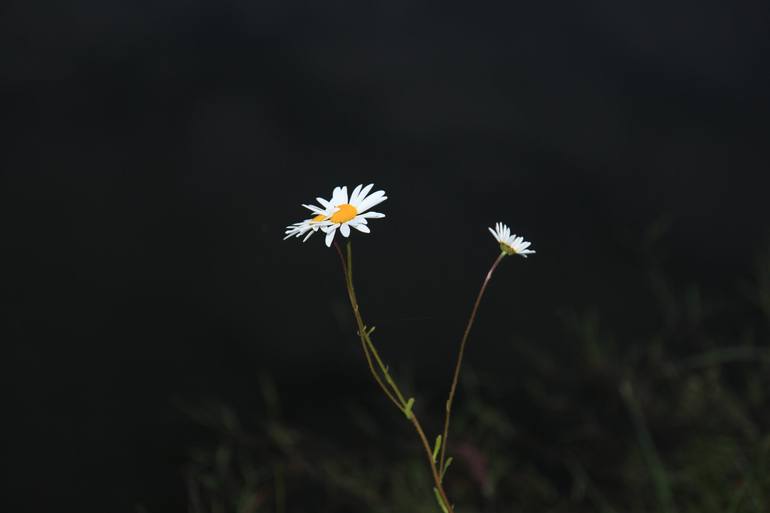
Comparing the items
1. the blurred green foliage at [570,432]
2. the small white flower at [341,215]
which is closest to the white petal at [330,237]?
the small white flower at [341,215]

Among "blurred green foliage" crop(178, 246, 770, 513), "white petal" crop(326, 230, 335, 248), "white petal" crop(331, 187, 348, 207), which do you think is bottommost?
"white petal" crop(326, 230, 335, 248)

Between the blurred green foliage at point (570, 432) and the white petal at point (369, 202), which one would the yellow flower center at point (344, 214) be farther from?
the blurred green foliage at point (570, 432)

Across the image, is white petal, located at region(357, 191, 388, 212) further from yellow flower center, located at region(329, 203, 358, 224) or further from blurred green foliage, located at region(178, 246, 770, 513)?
blurred green foliage, located at region(178, 246, 770, 513)

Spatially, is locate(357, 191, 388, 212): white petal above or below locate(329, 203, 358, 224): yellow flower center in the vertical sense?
above

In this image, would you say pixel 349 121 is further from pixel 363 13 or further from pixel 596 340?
pixel 596 340

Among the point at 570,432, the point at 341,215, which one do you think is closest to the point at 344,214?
the point at 341,215

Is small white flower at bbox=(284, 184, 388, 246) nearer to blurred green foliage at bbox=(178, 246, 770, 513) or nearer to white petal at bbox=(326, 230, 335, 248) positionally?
white petal at bbox=(326, 230, 335, 248)

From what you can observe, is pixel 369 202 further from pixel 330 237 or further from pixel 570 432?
pixel 570 432

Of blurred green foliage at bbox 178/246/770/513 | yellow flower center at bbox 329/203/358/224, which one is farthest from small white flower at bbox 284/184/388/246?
blurred green foliage at bbox 178/246/770/513

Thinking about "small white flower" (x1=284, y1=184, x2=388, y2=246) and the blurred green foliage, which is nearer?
"small white flower" (x1=284, y1=184, x2=388, y2=246)
